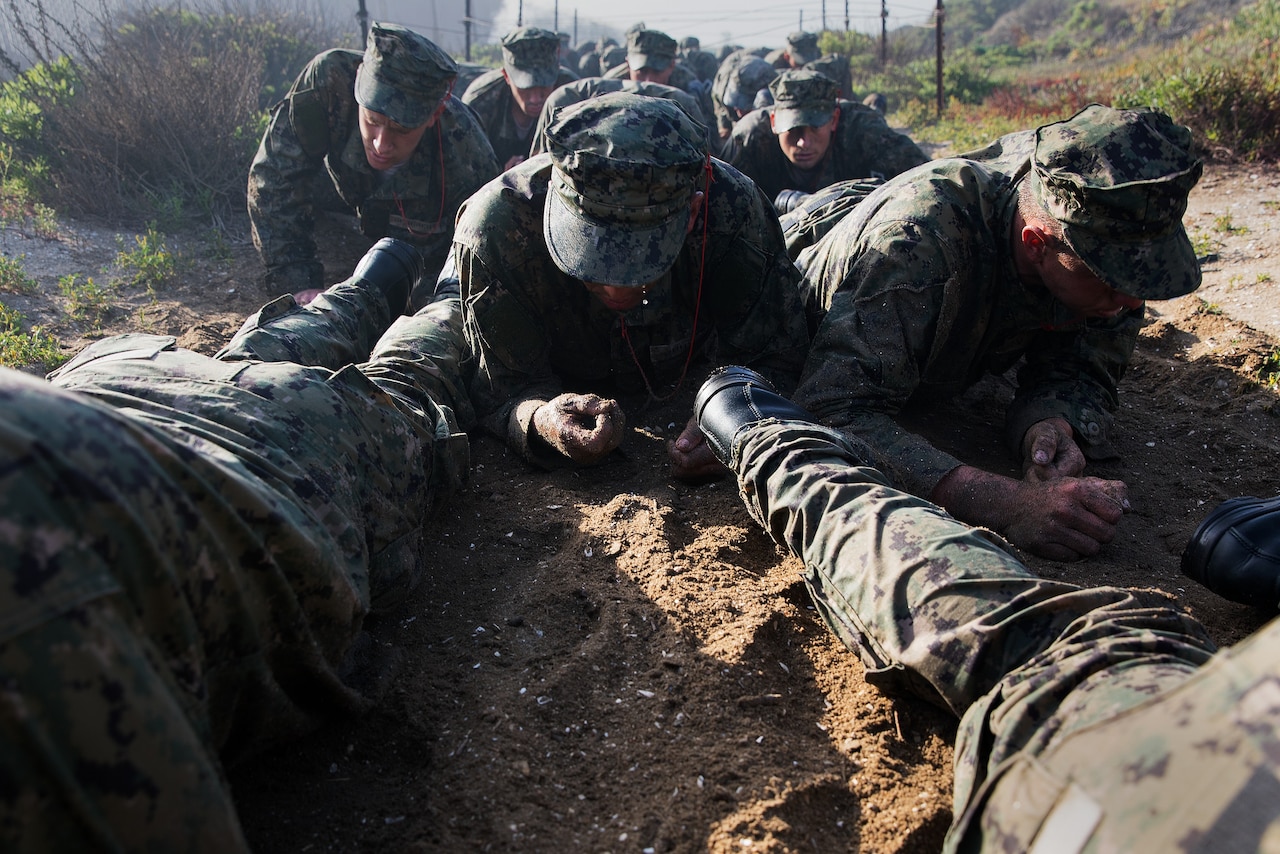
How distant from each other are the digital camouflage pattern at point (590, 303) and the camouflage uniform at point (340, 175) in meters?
2.01

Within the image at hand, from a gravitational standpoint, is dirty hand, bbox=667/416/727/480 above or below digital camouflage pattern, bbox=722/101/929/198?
below

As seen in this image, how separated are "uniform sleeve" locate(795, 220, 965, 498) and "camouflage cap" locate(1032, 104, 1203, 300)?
1.30ft

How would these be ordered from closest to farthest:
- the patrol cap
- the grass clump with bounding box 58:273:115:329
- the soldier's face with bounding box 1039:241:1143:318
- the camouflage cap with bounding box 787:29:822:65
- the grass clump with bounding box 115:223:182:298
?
the soldier's face with bounding box 1039:241:1143:318, the patrol cap, the grass clump with bounding box 58:273:115:329, the grass clump with bounding box 115:223:182:298, the camouflage cap with bounding box 787:29:822:65

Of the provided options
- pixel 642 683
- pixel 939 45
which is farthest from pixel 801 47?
pixel 642 683

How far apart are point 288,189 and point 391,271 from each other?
68.7 inches

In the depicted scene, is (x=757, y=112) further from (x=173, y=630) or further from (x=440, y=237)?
(x=173, y=630)

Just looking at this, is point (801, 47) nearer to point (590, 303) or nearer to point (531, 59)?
point (531, 59)

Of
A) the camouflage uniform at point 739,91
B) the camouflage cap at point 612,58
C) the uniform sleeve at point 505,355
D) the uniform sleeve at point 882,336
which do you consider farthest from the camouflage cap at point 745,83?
the uniform sleeve at point 882,336

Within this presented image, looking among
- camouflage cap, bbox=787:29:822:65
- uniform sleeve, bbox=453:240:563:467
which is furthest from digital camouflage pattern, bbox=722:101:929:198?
camouflage cap, bbox=787:29:822:65

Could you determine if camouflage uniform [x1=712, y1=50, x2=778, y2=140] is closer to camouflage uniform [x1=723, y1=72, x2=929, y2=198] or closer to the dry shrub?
camouflage uniform [x1=723, y1=72, x2=929, y2=198]

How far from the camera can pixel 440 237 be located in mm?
5133

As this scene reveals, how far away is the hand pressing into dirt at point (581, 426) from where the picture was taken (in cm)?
267

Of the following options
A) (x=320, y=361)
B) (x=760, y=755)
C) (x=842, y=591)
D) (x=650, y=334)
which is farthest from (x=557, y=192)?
(x=760, y=755)

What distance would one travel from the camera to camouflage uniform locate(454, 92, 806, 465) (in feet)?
8.89
